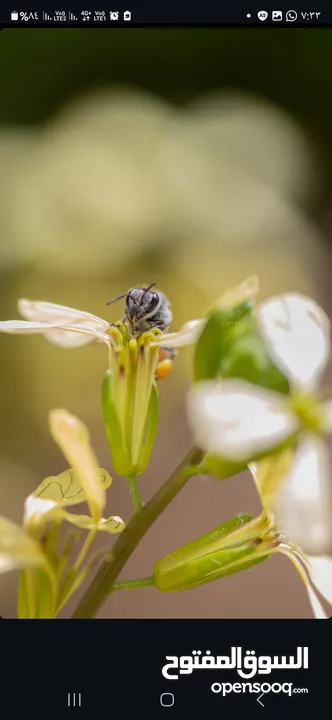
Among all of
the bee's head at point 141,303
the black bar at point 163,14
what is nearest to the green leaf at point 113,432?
the bee's head at point 141,303

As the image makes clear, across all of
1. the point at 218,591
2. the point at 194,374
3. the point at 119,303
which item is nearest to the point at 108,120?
the point at 119,303

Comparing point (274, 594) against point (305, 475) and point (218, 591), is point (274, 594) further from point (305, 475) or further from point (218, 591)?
point (305, 475)
